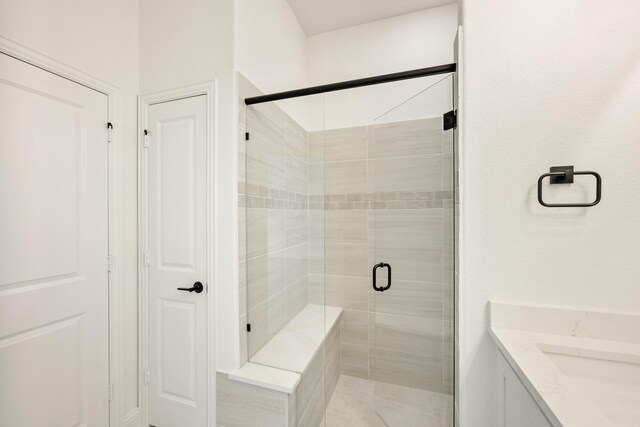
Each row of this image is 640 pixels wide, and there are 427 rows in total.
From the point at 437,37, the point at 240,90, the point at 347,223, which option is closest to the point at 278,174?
the point at 240,90

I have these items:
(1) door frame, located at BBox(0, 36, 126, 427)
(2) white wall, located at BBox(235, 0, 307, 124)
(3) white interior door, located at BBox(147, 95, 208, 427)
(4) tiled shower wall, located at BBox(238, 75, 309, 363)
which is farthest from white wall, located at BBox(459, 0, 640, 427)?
(1) door frame, located at BBox(0, 36, 126, 427)

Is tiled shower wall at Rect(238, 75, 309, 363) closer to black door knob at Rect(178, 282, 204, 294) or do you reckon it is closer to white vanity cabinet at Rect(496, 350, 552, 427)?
black door knob at Rect(178, 282, 204, 294)

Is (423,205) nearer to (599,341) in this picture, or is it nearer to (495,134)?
(495,134)

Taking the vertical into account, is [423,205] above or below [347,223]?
above

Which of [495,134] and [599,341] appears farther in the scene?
[495,134]

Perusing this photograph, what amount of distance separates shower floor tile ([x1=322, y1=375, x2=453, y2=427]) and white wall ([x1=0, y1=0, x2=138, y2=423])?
1431 millimetres

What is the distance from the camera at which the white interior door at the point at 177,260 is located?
5.21ft

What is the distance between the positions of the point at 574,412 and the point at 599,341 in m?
0.59

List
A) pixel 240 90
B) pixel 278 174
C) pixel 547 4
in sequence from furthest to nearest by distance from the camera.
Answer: pixel 278 174
pixel 240 90
pixel 547 4

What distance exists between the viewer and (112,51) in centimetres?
161

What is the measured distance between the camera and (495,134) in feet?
3.67

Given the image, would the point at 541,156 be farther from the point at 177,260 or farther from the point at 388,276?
the point at 177,260

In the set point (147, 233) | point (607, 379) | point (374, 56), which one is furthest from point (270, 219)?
point (374, 56)

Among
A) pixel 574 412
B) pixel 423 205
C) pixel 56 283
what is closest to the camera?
pixel 574 412
